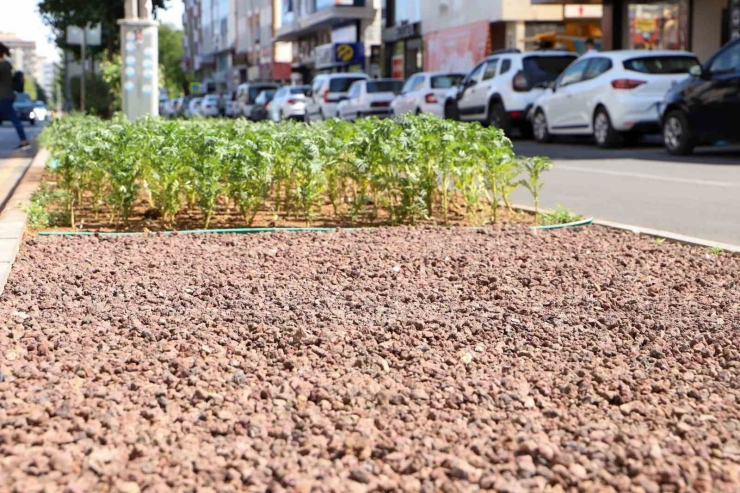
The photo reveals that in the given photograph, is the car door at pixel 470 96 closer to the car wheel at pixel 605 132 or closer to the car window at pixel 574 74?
the car window at pixel 574 74

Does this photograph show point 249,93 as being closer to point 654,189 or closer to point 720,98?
point 720,98

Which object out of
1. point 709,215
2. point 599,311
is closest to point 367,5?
point 709,215

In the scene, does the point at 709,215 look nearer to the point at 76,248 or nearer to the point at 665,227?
the point at 665,227

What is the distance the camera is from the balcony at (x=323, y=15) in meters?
53.2

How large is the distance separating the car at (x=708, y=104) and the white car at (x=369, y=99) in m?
15.3

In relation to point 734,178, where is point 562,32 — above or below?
above

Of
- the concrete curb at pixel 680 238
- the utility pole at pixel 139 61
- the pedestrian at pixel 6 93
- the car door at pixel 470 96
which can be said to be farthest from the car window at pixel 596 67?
the concrete curb at pixel 680 238

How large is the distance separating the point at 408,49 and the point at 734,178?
119 ft

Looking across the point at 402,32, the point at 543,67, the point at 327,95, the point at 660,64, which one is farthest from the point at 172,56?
the point at 660,64

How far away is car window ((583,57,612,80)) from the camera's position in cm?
2003

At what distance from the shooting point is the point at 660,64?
1998 cm

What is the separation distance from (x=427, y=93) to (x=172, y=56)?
264ft

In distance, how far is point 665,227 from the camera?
8.69m

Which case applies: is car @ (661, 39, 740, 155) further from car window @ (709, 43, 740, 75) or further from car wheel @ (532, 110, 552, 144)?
car wheel @ (532, 110, 552, 144)
